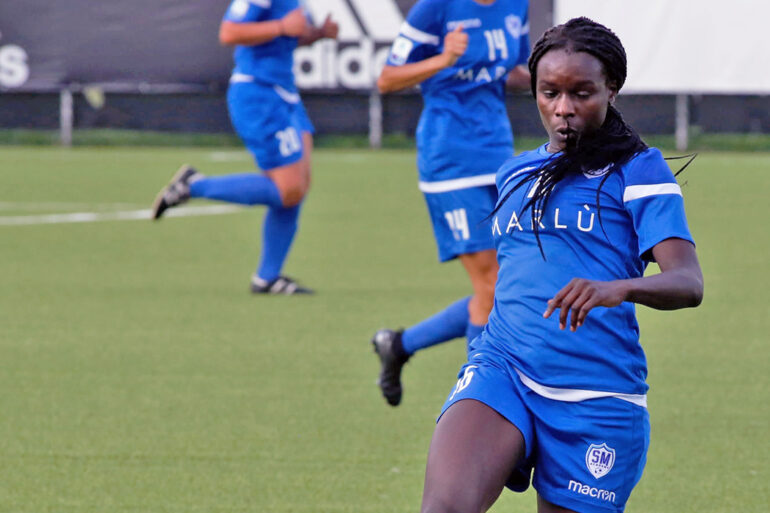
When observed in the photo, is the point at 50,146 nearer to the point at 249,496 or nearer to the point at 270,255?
the point at 270,255

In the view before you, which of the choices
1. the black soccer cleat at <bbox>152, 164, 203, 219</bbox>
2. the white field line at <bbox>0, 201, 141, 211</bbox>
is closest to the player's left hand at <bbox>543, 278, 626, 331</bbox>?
the black soccer cleat at <bbox>152, 164, 203, 219</bbox>

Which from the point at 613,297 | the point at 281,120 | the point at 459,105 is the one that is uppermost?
the point at 613,297

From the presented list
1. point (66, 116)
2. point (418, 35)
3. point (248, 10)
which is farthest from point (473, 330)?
point (66, 116)

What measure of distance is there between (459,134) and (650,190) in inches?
137

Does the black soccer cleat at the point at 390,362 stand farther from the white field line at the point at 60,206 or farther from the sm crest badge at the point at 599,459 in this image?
the white field line at the point at 60,206

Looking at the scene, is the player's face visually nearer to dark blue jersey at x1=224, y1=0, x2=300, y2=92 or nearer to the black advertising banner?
dark blue jersey at x1=224, y1=0, x2=300, y2=92

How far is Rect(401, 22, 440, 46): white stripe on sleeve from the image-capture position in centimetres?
690

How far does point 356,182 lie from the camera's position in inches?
736

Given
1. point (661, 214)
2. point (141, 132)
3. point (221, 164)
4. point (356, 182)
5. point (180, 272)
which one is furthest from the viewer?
point (141, 132)

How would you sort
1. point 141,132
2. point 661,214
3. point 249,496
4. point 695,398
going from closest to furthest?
point 661,214, point 249,496, point 695,398, point 141,132

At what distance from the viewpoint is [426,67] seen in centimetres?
673

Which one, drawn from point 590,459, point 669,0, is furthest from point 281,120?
point 669,0

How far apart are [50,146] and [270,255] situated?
15022mm

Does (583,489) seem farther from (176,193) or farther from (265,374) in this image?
(176,193)
